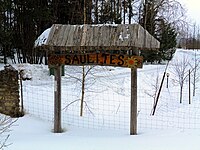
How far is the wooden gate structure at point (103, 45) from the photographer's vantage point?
6.54 metres

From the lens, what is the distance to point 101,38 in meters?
6.66

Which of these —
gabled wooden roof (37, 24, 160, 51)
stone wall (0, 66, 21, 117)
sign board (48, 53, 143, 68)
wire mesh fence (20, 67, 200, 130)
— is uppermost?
gabled wooden roof (37, 24, 160, 51)

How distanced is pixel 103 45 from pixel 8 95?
3.28m

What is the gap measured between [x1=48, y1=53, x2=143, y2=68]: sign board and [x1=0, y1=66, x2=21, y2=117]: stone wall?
171cm

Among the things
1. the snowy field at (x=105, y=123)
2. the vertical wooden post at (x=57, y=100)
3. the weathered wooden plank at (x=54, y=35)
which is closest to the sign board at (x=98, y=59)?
the vertical wooden post at (x=57, y=100)

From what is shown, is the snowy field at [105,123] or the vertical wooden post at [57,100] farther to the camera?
the vertical wooden post at [57,100]

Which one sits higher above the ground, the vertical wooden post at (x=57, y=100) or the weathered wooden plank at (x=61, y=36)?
the weathered wooden plank at (x=61, y=36)

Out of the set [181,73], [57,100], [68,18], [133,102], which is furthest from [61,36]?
[68,18]

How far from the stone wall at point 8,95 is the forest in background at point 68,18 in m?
7.90

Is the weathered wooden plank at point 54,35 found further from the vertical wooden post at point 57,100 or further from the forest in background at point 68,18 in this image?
the forest in background at point 68,18

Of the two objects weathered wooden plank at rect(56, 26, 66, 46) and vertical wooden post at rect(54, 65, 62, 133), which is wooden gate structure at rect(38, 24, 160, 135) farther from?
vertical wooden post at rect(54, 65, 62, 133)

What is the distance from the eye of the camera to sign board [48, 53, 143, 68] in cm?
668

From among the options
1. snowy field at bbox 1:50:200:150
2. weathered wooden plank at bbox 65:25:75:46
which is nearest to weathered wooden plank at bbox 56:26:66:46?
weathered wooden plank at bbox 65:25:75:46

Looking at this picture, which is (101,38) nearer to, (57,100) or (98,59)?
(98,59)
